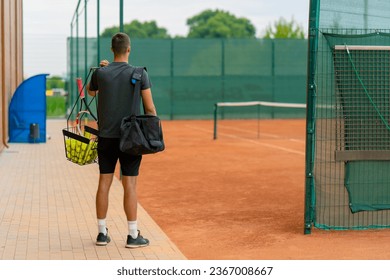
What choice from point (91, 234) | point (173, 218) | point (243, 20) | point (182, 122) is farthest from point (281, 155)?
point (243, 20)

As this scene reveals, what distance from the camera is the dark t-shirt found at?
20.9ft

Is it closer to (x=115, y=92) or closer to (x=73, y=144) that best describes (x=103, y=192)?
(x=73, y=144)

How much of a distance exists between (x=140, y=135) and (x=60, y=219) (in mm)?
2183

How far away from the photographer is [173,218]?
8.42 meters

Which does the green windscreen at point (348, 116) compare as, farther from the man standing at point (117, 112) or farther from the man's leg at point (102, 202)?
the man's leg at point (102, 202)

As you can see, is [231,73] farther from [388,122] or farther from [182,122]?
[388,122]

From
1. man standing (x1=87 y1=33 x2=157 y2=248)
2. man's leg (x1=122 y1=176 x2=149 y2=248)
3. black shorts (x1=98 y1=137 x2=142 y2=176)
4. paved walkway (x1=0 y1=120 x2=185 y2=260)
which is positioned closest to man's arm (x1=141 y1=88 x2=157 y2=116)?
man standing (x1=87 y1=33 x2=157 y2=248)

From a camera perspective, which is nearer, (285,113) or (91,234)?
(91,234)

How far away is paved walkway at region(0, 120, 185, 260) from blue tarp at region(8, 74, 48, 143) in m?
5.41

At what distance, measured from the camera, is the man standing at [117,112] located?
21.0ft

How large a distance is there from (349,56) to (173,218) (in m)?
2.40

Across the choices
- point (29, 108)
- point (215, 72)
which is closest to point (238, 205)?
point (29, 108)

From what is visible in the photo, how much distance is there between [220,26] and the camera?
7769 cm

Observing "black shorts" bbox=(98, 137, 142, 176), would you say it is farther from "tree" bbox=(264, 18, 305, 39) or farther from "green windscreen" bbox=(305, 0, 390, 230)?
"tree" bbox=(264, 18, 305, 39)
